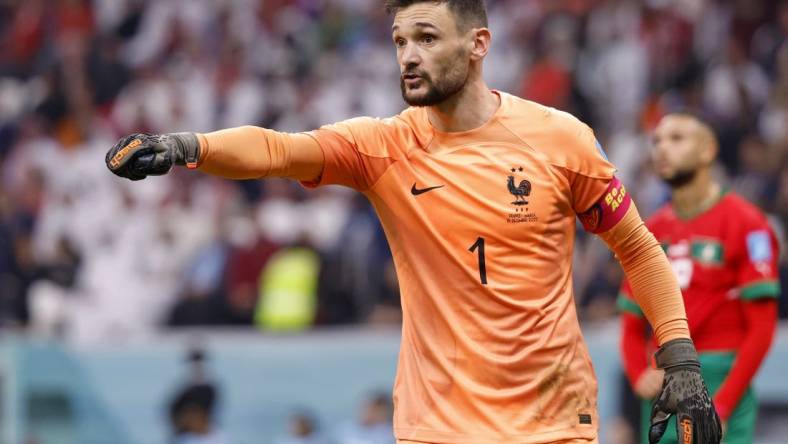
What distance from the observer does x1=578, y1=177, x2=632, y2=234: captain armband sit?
5.69 meters

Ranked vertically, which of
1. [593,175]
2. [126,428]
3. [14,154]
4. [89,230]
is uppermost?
[14,154]

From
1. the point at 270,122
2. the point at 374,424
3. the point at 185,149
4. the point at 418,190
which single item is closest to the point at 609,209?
the point at 418,190

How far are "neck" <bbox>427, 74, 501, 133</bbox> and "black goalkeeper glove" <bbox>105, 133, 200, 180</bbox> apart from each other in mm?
1100

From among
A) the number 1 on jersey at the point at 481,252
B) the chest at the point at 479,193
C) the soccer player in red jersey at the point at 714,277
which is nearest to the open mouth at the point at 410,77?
the chest at the point at 479,193

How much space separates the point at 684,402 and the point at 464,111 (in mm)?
1388

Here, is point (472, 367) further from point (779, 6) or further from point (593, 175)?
point (779, 6)

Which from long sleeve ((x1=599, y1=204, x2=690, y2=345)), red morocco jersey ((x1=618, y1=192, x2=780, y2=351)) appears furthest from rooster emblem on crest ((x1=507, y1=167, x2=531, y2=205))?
red morocco jersey ((x1=618, y1=192, x2=780, y2=351))

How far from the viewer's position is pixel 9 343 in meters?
13.9

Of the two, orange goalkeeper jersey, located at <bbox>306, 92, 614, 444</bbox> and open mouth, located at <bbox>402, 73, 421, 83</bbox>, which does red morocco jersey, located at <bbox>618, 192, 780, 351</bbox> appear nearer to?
orange goalkeeper jersey, located at <bbox>306, 92, 614, 444</bbox>

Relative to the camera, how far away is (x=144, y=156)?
16.5 feet

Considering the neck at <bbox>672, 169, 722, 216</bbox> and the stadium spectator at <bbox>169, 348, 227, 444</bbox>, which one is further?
the stadium spectator at <bbox>169, 348, 227, 444</bbox>

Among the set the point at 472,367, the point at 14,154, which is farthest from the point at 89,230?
the point at 472,367

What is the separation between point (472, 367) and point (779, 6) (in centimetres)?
1074

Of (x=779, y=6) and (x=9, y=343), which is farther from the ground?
(x=779, y=6)
